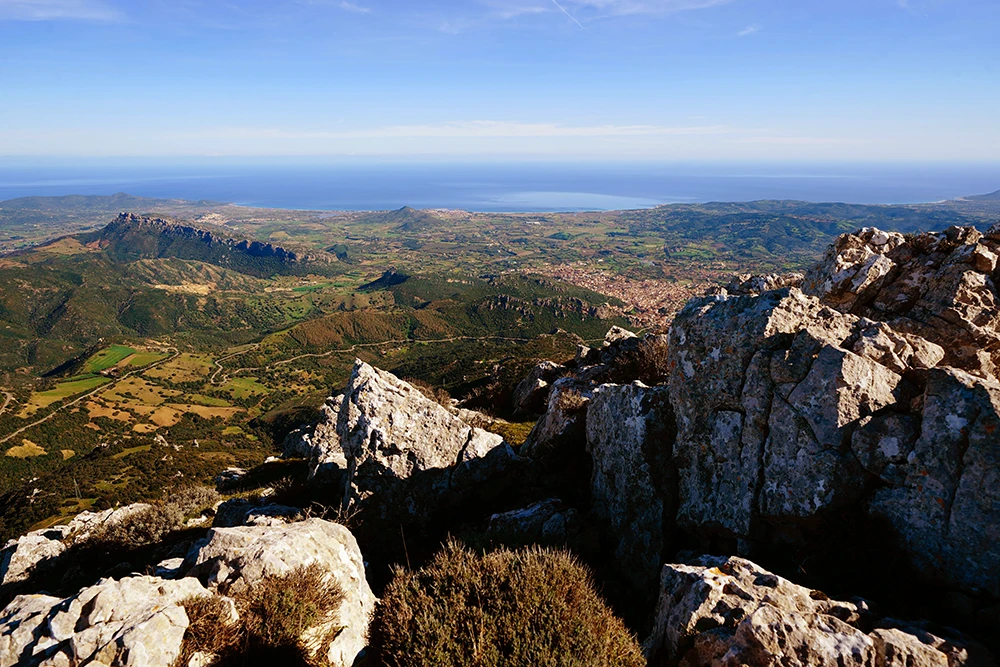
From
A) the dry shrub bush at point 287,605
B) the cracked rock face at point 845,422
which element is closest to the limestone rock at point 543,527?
the cracked rock face at point 845,422

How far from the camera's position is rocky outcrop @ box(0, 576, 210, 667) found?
645 centimetres

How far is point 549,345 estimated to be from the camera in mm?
82625

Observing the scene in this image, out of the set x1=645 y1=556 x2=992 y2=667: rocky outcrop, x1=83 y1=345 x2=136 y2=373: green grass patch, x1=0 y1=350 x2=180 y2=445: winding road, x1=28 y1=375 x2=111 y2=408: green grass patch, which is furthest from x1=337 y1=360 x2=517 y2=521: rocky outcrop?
x1=83 y1=345 x2=136 y2=373: green grass patch

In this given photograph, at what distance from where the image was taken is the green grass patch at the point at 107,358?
14988 cm

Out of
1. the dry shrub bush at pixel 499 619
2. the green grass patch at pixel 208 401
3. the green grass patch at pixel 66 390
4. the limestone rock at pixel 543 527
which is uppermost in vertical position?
the dry shrub bush at pixel 499 619

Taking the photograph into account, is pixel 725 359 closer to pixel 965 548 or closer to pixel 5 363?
pixel 965 548

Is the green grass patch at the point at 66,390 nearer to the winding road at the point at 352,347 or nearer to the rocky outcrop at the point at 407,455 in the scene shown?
the winding road at the point at 352,347

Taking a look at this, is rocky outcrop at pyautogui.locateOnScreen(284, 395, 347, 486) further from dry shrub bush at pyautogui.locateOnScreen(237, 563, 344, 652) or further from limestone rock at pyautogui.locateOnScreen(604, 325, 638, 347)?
limestone rock at pyautogui.locateOnScreen(604, 325, 638, 347)

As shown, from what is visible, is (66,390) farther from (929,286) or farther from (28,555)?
(929,286)

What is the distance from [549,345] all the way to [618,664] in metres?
76.8

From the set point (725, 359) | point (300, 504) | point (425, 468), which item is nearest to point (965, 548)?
point (725, 359)

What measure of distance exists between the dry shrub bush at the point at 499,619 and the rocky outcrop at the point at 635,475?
11.3ft

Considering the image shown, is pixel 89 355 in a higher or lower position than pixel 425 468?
lower

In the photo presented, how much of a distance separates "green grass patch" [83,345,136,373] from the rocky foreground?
178 m
